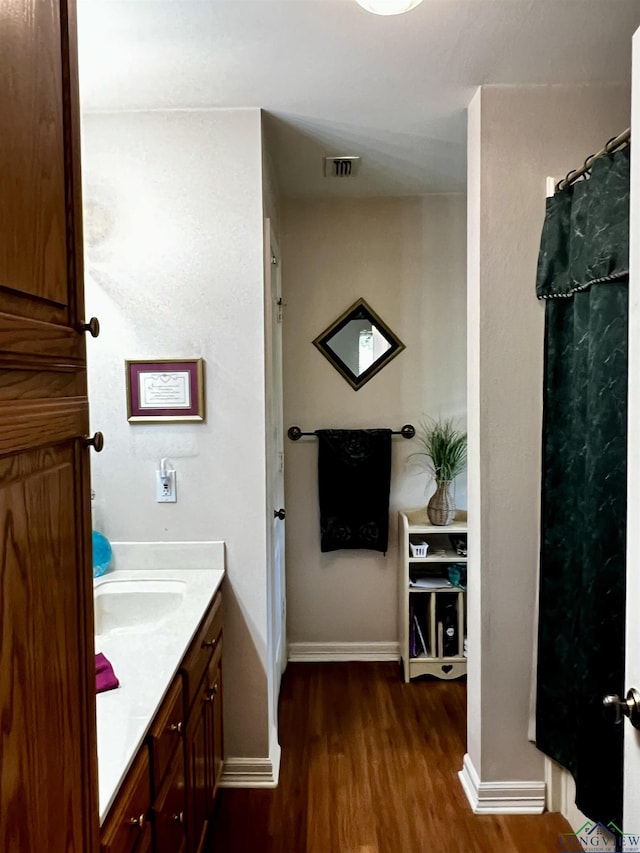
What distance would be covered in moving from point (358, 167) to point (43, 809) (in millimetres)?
2591

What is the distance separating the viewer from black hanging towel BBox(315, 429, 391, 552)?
3088mm

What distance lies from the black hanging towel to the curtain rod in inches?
60.5

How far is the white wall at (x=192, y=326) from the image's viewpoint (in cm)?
207

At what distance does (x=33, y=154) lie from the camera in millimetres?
702

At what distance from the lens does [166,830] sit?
133 cm

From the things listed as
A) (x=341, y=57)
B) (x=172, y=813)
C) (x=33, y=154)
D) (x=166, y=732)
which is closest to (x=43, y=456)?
(x=33, y=154)

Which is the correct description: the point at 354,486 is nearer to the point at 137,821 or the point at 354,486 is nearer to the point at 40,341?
the point at 137,821

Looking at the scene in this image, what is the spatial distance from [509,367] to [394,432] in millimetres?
1184

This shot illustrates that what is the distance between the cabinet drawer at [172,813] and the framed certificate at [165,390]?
112cm

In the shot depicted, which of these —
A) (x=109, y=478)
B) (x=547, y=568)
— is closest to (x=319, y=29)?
(x=109, y=478)

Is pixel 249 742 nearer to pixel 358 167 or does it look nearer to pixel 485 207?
pixel 485 207

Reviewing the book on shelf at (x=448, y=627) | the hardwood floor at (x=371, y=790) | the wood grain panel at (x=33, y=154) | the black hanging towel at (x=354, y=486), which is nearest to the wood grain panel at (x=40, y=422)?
the wood grain panel at (x=33, y=154)

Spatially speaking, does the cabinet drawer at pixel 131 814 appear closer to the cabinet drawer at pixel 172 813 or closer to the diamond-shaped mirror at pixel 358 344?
the cabinet drawer at pixel 172 813

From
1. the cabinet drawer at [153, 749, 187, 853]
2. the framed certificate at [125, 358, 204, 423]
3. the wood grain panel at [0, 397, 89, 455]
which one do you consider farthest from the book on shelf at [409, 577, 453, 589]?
the wood grain panel at [0, 397, 89, 455]
